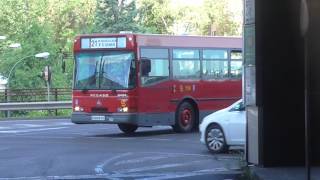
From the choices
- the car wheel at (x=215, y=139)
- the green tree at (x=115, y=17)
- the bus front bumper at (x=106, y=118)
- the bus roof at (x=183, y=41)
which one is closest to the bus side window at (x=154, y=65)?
the bus roof at (x=183, y=41)

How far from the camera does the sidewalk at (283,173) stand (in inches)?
430

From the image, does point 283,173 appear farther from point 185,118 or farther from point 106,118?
point 185,118

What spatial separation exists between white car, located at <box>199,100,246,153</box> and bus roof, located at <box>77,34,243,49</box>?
5.43m

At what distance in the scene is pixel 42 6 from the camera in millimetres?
66812

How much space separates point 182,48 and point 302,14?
571 inches

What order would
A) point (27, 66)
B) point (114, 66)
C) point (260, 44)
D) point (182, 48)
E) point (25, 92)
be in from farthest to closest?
point (27, 66) < point (25, 92) < point (182, 48) < point (114, 66) < point (260, 44)

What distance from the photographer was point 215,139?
53.8ft

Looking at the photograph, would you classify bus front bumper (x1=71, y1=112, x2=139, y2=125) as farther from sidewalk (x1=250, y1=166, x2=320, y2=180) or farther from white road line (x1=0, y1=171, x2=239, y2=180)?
sidewalk (x1=250, y1=166, x2=320, y2=180)

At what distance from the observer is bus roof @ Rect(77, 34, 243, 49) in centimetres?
2153

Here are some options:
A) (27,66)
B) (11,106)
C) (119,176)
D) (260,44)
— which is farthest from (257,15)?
(27,66)

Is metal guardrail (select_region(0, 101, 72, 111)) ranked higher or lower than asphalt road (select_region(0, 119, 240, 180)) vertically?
higher

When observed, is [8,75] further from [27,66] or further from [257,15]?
[257,15]

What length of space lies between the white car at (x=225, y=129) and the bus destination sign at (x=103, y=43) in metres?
5.40

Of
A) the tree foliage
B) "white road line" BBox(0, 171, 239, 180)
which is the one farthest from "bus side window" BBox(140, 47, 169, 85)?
the tree foliage
